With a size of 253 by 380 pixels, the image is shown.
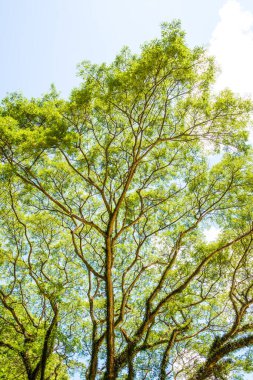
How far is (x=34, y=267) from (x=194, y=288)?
232 inches

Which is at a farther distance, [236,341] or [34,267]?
[34,267]

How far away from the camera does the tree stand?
8953 mm

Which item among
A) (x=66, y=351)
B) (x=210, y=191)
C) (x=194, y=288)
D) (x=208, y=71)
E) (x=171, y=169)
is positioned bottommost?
(x=66, y=351)

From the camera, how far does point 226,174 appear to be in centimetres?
→ 1046

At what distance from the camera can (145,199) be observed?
11.2m

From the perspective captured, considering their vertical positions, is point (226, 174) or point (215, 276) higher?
point (226, 174)

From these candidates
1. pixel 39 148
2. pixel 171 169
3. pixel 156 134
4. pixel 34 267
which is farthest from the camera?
pixel 34 267

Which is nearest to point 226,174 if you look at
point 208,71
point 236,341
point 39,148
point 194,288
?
point 208,71

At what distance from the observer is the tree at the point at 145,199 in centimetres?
895

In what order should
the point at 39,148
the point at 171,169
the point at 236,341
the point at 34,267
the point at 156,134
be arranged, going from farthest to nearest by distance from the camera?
1. the point at 34,267
2. the point at 171,169
3. the point at 156,134
4. the point at 39,148
5. the point at 236,341

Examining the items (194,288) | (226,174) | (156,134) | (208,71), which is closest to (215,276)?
(194,288)

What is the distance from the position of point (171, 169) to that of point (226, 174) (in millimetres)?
1807

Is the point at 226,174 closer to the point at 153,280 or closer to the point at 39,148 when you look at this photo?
the point at 153,280

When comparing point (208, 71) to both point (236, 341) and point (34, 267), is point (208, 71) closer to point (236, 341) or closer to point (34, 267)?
point (236, 341)
